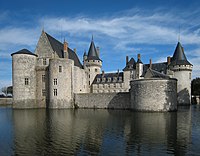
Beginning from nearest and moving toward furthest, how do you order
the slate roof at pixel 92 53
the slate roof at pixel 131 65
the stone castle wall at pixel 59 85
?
the stone castle wall at pixel 59 85, the slate roof at pixel 131 65, the slate roof at pixel 92 53

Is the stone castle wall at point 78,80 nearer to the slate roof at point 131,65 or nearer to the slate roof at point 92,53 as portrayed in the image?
the slate roof at point 92,53

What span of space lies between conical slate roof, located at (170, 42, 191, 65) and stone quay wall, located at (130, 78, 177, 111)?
15.8 metres

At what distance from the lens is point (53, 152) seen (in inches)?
271

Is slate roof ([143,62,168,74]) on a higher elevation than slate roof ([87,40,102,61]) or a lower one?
lower

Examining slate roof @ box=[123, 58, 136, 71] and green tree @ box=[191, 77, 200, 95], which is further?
green tree @ box=[191, 77, 200, 95]

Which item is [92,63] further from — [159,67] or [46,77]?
[159,67]

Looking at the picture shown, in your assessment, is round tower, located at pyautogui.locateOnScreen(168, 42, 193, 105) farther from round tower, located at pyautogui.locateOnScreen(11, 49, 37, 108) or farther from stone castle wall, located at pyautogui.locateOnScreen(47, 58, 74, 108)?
round tower, located at pyautogui.locateOnScreen(11, 49, 37, 108)

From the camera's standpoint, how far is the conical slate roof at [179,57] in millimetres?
33906

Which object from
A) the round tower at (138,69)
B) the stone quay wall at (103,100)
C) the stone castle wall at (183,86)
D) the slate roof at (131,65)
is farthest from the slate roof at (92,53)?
the stone castle wall at (183,86)

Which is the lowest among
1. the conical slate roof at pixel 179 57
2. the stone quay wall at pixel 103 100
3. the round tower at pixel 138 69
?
the stone quay wall at pixel 103 100

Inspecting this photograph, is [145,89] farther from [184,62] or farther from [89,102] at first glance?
[184,62]

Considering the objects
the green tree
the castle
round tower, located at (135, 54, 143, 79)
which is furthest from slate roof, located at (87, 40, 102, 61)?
the green tree

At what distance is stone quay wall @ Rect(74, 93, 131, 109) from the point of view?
23.3 m

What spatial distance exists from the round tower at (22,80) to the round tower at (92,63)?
46.2 ft
